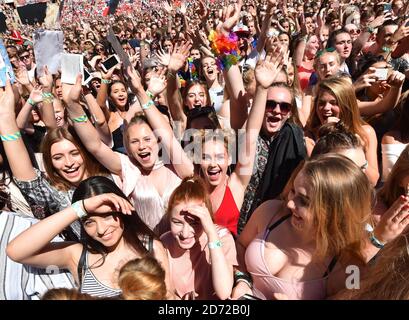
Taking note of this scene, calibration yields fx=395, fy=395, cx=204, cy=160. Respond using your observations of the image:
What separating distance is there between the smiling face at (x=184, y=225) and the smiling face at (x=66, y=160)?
81 cm

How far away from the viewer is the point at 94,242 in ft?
6.22

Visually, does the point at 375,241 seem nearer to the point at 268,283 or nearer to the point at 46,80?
the point at 268,283

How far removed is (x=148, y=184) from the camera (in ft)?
8.09

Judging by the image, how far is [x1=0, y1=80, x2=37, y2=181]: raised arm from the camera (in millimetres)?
2201

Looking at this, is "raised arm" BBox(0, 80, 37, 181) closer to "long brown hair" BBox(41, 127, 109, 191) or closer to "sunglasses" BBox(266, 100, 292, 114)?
"long brown hair" BBox(41, 127, 109, 191)

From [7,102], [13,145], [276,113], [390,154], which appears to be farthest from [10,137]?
[390,154]

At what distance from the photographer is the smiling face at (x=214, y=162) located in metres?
2.39

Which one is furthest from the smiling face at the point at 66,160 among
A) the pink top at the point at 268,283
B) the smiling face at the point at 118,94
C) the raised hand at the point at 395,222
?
the raised hand at the point at 395,222

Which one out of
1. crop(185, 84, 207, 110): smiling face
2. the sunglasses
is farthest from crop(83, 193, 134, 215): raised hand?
crop(185, 84, 207, 110): smiling face

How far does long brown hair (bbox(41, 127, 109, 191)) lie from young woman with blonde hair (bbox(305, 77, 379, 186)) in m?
1.42

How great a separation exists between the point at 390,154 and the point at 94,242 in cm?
190

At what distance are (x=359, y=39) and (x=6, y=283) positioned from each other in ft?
16.3

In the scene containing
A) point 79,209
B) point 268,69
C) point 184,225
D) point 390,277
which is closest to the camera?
A: point 390,277
